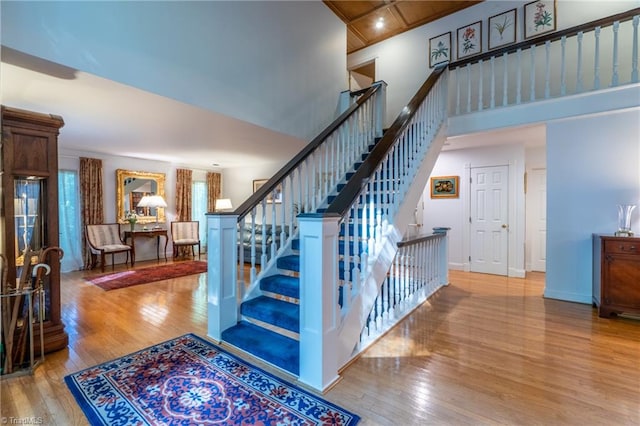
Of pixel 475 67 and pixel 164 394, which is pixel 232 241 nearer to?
pixel 164 394

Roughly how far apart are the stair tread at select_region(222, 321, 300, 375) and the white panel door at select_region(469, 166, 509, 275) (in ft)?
14.3

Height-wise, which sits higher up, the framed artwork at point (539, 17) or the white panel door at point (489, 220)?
the framed artwork at point (539, 17)

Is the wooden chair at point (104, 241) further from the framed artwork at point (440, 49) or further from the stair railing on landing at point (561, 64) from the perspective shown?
the framed artwork at point (440, 49)

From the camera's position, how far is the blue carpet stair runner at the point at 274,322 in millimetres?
2041

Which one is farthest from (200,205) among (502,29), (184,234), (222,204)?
(502,29)

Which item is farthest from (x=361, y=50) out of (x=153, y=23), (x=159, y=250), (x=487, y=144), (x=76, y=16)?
(x=159, y=250)

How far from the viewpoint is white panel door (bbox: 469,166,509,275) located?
4902 mm

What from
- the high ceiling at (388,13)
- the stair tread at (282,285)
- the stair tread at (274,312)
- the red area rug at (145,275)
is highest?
the high ceiling at (388,13)

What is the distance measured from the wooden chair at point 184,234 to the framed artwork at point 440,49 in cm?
624

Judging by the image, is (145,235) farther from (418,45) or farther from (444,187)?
(418,45)

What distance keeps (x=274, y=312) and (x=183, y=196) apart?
18.7 feet

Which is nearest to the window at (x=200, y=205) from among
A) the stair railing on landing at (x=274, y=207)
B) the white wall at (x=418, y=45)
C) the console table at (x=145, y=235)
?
the console table at (x=145, y=235)

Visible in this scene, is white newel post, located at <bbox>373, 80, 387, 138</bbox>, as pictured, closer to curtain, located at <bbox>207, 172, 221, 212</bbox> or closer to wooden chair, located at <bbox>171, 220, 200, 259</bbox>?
wooden chair, located at <bbox>171, 220, 200, 259</bbox>

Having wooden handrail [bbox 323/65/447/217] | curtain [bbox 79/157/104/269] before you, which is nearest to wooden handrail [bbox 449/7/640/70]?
wooden handrail [bbox 323/65/447/217]
